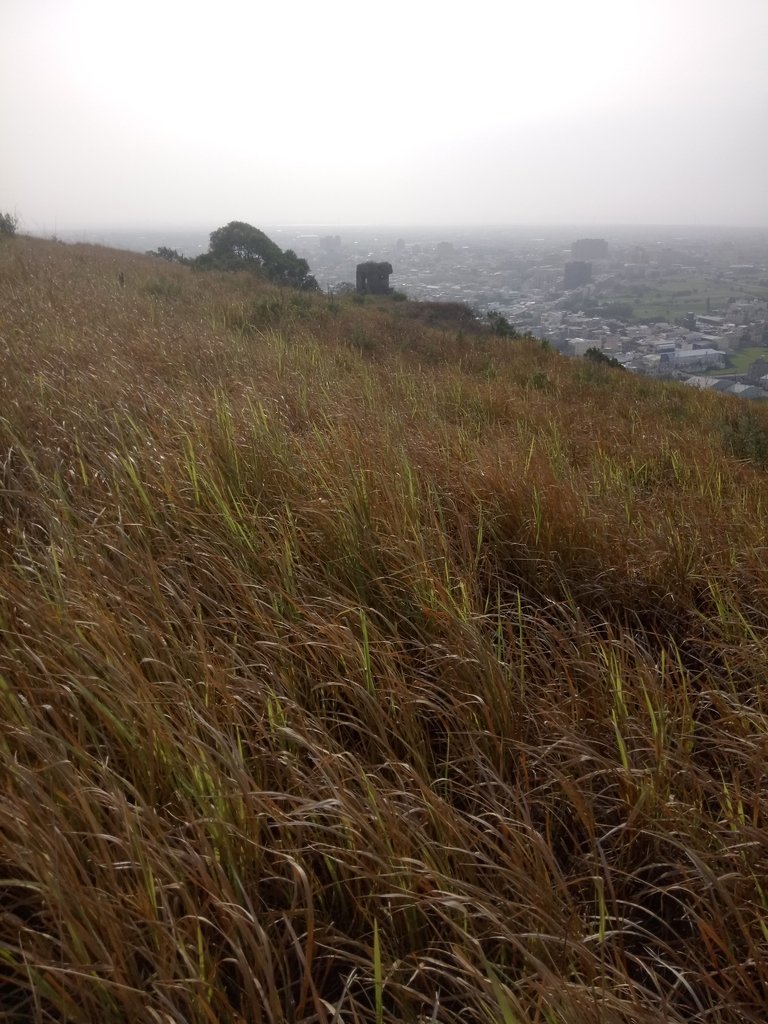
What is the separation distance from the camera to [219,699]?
1.47m

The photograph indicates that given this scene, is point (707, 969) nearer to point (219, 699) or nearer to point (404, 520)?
point (219, 699)

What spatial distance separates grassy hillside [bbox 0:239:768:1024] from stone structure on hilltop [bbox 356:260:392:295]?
20.7m

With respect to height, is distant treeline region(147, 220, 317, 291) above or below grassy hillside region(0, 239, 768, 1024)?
above

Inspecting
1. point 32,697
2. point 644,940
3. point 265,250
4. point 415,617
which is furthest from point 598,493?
point 265,250

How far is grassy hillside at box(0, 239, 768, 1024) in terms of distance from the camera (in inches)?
37.9

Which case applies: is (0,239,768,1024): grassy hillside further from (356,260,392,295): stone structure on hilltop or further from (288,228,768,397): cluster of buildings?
(356,260,392,295): stone structure on hilltop

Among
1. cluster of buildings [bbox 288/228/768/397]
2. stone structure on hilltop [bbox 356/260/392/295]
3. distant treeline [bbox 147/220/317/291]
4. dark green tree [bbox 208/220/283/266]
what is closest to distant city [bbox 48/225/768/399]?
cluster of buildings [bbox 288/228/768/397]

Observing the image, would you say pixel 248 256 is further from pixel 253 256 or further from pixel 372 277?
pixel 372 277

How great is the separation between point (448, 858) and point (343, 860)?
0.65ft

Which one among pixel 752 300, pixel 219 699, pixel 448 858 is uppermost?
pixel 752 300

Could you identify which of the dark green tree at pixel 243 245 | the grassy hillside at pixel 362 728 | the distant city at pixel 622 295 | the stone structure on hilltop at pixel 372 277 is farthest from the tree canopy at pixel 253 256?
the grassy hillside at pixel 362 728

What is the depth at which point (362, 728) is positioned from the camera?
142cm

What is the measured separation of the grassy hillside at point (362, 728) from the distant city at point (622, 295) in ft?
32.4

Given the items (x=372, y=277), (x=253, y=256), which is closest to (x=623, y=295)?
(x=372, y=277)
